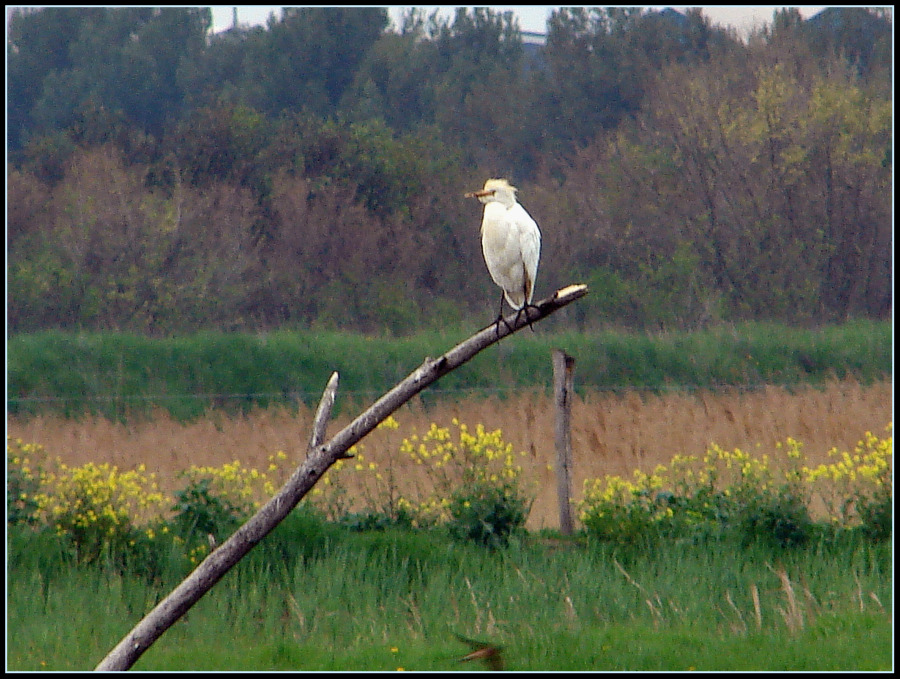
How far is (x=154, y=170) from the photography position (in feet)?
71.8

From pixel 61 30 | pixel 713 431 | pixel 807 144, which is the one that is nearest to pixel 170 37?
pixel 61 30

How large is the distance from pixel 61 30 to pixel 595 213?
1664cm

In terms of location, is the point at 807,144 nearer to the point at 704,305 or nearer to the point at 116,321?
the point at 704,305

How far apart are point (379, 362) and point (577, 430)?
192 inches

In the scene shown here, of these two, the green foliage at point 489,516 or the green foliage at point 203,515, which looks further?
the green foliage at point 489,516

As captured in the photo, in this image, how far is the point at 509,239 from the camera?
473cm

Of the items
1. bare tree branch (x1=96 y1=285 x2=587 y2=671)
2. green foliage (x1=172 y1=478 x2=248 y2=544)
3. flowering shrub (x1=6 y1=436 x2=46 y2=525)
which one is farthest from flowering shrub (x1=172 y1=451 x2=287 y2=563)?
bare tree branch (x1=96 y1=285 x2=587 y2=671)

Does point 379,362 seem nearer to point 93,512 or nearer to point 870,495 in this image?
point 93,512

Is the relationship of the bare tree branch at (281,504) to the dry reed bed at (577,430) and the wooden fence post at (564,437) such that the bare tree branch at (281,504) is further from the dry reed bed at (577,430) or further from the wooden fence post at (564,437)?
the dry reed bed at (577,430)

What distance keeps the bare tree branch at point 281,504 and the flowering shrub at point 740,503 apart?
146 inches

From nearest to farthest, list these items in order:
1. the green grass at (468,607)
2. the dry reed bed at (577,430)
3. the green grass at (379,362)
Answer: the green grass at (468,607) < the dry reed bed at (577,430) < the green grass at (379,362)

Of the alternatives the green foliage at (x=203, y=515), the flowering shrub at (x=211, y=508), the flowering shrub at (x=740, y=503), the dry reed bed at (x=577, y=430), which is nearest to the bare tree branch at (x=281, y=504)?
the flowering shrub at (x=211, y=508)

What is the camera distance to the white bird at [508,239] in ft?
15.4

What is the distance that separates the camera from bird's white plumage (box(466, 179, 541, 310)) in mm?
4707
